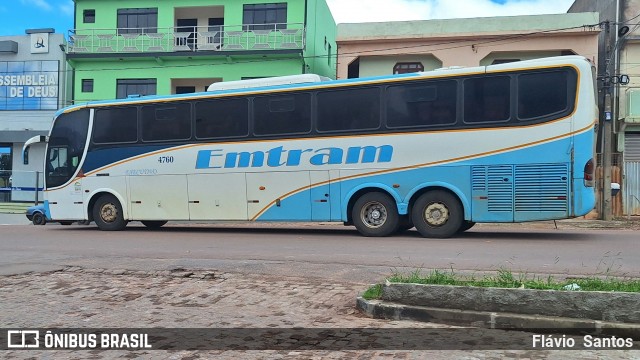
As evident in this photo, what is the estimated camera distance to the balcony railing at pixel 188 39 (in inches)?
960

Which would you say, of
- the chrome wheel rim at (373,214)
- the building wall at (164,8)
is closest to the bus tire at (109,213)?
the chrome wheel rim at (373,214)

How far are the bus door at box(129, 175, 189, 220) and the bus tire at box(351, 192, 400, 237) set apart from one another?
4543 millimetres

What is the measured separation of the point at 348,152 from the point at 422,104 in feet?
6.32

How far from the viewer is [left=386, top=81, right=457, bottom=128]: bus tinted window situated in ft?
36.9

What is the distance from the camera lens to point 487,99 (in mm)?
11008

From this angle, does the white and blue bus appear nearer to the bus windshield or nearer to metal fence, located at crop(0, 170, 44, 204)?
the bus windshield

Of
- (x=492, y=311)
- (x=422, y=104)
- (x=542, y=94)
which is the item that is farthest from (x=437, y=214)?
(x=492, y=311)

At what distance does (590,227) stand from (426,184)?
8.09 meters

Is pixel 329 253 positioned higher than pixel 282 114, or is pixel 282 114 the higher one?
pixel 282 114

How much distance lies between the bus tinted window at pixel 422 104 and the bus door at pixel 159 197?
18.3 feet

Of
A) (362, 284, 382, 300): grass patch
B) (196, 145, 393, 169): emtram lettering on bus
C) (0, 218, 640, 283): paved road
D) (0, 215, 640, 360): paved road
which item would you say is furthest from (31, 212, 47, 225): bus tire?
(362, 284, 382, 300): grass patch

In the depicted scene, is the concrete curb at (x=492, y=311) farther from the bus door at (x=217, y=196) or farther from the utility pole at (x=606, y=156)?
the utility pole at (x=606, y=156)

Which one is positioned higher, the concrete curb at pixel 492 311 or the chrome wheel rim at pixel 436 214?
the chrome wheel rim at pixel 436 214

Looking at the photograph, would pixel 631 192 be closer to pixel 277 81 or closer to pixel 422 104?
pixel 422 104
